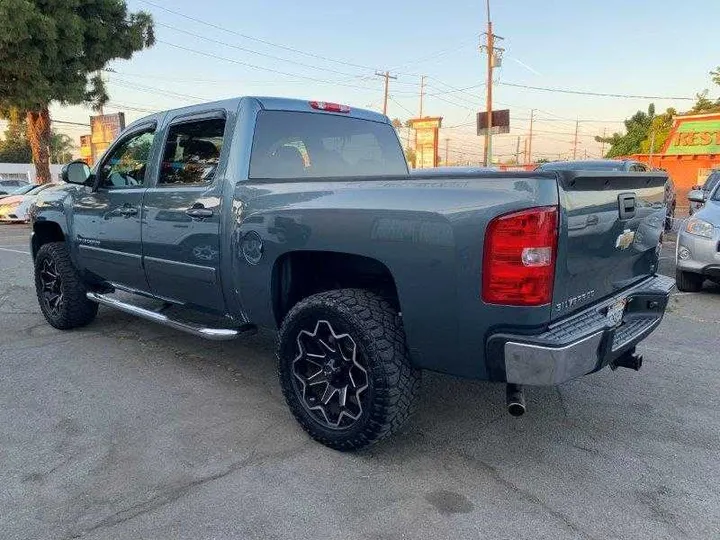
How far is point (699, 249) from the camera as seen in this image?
21.3 feet

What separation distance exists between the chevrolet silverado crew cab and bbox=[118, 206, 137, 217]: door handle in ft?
0.05

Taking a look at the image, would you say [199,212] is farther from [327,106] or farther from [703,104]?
[703,104]

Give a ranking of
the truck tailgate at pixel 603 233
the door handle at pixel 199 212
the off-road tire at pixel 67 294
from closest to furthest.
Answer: the truck tailgate at pixel 603 233, the door handle at pixel 199 212, the off-road tire at pixel 67 294

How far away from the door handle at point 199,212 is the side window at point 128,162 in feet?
2.77

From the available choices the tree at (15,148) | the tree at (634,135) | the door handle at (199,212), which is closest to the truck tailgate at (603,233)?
the door handle at (199,212)

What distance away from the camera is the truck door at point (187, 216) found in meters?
3.48

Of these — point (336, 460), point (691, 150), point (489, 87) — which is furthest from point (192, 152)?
point (691, 150)

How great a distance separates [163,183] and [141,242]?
47cm

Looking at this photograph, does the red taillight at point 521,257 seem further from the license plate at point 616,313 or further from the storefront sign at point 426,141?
the storefront sign at point 426,141

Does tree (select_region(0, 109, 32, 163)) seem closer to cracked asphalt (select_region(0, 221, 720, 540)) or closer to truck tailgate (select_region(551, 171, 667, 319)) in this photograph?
cracked asphalt (select_region(0, 221, 720, 540))

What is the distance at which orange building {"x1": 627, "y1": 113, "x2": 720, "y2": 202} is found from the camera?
32.1 meters

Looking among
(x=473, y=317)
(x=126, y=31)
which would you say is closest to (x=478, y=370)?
(x=473, y=317)

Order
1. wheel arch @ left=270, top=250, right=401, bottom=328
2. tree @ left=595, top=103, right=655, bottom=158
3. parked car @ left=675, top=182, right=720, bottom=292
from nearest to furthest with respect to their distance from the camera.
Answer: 1. wheel arch @ left=270, top=250, right=401, bottom=328
2. parked car @ left=675, top=182, right=720, bottom=292
3. tree @ left=595, top=103, right=655, bottom=158

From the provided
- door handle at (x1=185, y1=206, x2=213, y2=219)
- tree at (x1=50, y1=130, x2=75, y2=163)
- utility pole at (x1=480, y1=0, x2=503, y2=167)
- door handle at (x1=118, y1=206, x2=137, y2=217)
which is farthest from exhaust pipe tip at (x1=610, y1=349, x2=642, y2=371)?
tree at (x1=50, y1=130, x2=75, y2=163)
